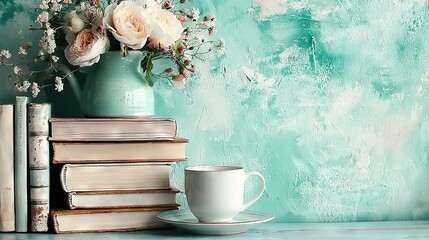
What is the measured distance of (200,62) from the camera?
1549 mm

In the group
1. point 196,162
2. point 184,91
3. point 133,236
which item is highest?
point 184,91

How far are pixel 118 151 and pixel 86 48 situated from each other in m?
0.19

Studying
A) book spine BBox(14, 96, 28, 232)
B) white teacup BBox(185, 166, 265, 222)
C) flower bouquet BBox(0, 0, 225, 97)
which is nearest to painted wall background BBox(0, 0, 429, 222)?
flower bouquet BBox(0, 0, 225, 97)

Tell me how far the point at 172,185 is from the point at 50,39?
386mm

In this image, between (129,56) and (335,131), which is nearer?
(129,56)

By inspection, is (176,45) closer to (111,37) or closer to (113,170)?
(111,37)

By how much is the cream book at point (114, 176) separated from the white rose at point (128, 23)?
0.74ft

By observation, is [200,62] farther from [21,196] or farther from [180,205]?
[21,196]

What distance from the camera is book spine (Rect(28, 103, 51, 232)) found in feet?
4.44

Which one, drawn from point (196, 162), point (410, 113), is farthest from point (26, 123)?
point (410, 113)

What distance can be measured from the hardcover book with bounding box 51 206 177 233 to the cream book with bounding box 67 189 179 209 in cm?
1

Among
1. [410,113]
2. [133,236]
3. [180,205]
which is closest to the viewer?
[133,236]

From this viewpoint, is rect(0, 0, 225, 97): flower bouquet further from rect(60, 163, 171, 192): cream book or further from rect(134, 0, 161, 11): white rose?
rect(60, 163, 171, 192): cream book

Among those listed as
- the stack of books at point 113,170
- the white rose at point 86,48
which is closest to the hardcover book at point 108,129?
the stack of books at point 113,170
